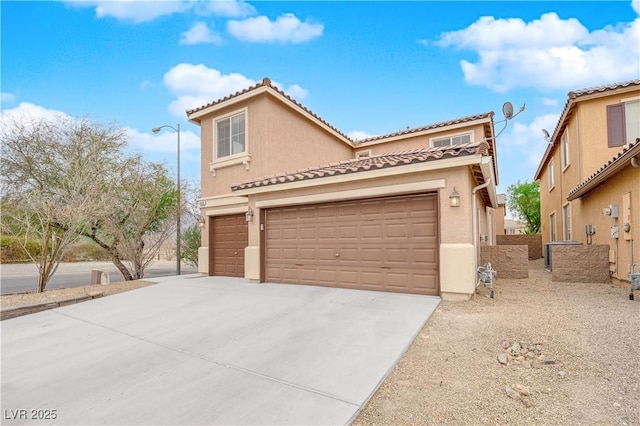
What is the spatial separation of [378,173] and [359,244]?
1918 millimetres

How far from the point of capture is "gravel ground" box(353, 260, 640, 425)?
3383 millimetres

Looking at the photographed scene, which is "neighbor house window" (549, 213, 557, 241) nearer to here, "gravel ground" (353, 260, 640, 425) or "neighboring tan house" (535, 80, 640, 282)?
"neighboring tan house" (535, 80, 640, 282)

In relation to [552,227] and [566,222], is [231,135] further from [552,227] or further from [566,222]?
[552,227]

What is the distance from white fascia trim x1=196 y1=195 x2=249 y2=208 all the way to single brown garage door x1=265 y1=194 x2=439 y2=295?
2.08 m

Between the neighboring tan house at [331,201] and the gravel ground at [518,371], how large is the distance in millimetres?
1778

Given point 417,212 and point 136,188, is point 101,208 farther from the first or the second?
point 417,212

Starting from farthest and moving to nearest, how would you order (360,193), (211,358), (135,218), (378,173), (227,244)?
(135,218) → (227,244) → (360,193) → (378,173) → (211,358)

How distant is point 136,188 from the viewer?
50.2 feet

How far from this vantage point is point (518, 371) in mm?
4168

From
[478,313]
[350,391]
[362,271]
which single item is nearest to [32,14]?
[362,271]

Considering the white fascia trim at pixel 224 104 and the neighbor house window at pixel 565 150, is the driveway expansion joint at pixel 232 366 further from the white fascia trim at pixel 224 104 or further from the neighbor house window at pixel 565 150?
the neighbor house window at pixel 565 150

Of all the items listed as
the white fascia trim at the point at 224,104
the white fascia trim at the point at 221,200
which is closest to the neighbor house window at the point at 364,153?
the white fascia trim at the point at 224,104

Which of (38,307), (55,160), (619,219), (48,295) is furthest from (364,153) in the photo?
(55,160)

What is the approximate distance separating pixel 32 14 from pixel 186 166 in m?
8.02
